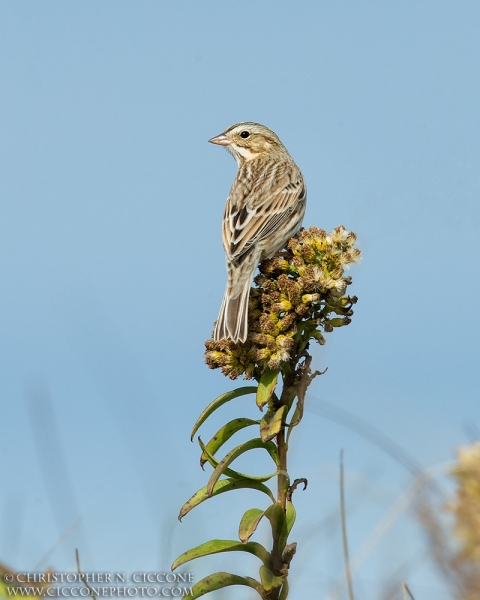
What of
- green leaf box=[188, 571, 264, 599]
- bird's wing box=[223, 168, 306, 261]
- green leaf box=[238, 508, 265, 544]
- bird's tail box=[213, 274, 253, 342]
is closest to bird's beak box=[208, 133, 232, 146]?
bird's wing box=[223, 168, 306, 261]

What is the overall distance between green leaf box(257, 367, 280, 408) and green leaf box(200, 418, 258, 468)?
0.50 feet

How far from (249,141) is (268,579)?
5.15m

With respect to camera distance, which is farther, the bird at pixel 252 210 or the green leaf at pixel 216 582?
the bird at pixel 252 210

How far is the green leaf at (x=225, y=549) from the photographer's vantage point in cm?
301

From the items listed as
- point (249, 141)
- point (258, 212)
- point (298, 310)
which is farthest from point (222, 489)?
point (249, 141)

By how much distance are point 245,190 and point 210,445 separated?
298 cm

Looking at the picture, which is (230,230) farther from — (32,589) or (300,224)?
(32,589)

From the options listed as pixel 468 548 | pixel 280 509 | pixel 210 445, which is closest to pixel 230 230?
pixel 210 445

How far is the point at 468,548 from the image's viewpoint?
5.63 feet

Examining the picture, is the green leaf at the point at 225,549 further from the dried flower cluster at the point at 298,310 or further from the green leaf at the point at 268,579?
the dried flower cluster at the point at 298,310

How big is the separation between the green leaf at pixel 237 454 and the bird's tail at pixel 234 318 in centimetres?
45

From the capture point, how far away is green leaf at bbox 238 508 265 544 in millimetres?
2914

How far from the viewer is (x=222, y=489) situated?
3.12 metres

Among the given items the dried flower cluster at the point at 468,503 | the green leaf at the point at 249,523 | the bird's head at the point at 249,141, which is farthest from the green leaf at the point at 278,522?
the bird's head at the point at 249,141
